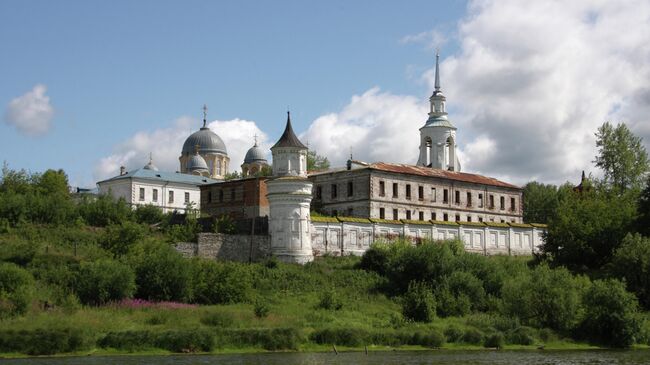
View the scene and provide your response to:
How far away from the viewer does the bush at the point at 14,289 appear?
3656cm

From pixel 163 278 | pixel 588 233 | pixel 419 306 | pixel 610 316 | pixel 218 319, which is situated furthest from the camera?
pixel 588 233

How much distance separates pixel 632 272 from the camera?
1857 inches

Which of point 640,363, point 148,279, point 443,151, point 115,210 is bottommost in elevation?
point 640,363

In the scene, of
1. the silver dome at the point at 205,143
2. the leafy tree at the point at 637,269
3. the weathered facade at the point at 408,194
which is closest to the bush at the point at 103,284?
the weathered facade at the point at 408,194

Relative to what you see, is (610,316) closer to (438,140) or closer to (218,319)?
(218,319)

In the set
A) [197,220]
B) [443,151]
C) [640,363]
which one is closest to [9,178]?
[197,220]

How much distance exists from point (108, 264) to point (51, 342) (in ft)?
24.0

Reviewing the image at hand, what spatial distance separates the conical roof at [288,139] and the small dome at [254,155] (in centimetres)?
5249

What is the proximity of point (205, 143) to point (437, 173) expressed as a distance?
40660mm

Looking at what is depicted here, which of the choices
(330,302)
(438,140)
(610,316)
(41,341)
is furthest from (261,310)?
(438,140)

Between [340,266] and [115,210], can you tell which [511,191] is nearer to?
[340,266]

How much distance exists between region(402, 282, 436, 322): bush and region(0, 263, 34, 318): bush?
1640cm

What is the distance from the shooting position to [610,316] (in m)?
41.3

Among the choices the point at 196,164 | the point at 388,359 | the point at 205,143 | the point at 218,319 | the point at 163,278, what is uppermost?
the point at 205,143
